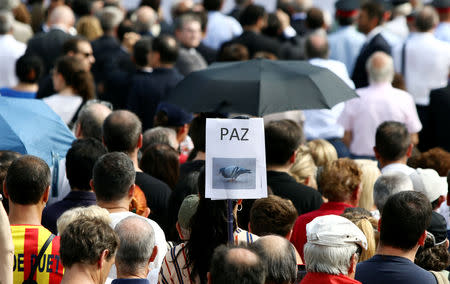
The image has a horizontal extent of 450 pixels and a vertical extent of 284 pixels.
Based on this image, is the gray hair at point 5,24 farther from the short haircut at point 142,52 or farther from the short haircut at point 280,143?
the short haircut at point 280,143

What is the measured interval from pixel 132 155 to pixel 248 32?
605 centimetres

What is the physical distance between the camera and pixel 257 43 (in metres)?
12.4

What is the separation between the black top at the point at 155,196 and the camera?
6.31 meters

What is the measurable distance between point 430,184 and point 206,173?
2184 millimetres

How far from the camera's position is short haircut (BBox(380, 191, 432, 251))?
4859 millimetres

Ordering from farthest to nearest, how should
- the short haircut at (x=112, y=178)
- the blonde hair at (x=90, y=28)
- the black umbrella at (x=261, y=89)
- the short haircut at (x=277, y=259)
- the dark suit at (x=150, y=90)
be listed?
the blonde hair at (x=90, y=28), the dark suit at (x=150, y=90), the black umbrella at (x=261, y=89), the short haircut at (x=112, y=178), the short haircut at (x=277, y=259)

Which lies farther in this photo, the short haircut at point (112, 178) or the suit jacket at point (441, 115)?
the suit jacket at point (441, 115)

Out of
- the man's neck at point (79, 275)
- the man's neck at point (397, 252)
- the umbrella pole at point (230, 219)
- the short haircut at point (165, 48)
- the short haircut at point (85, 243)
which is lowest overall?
the man's neck at point (79, 275)

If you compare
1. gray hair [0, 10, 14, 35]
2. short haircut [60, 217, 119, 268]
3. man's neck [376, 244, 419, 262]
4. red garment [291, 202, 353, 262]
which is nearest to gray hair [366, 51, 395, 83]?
red garment [291, 202, 353, 262]

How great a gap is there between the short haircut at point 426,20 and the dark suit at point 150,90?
316 cm

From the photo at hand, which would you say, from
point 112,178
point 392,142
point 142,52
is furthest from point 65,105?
point 112,178

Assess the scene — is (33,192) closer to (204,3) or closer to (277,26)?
(277,26)

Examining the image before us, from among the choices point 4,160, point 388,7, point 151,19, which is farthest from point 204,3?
point 4,160

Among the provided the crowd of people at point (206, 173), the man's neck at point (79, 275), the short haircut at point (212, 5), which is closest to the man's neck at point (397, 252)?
the crowd of people at point (206, 173)
